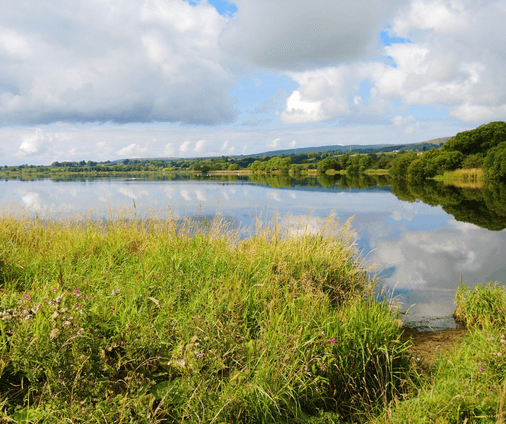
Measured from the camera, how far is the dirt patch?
5.80 meters

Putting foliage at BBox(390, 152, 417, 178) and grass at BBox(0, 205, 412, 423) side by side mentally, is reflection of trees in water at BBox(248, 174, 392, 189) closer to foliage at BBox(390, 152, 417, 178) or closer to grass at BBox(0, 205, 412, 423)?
foliage at BBox(390, 152, 417, 178)

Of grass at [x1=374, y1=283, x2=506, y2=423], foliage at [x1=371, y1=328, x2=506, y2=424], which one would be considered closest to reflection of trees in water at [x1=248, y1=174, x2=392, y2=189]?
grass at [x1=374, y1=283, x2=506, y2=423]

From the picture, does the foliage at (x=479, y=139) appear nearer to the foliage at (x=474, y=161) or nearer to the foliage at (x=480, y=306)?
the foliage at (x=474, y=161)

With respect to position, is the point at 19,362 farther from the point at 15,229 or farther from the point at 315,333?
the point at 15,229

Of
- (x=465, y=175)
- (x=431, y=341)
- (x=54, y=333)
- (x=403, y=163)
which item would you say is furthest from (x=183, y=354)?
(x=403, y=163)

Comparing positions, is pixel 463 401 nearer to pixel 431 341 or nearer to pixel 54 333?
pixel 431 341

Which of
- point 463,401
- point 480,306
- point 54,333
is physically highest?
point 54,333

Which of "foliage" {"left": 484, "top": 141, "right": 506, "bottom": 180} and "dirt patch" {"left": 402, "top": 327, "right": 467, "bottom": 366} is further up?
"foliage" {"left": 484, "top": 141, "right": 506, "bottom": 180}

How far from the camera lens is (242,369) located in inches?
144

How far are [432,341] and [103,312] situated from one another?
21.0 feet

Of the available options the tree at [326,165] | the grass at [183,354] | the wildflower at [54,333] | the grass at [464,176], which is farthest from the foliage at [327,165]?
the wildflower at [54,333]

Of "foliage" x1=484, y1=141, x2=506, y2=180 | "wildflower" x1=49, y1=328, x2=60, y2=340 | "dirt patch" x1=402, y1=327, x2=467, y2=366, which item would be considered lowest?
"dirt patch" x1=402, y1=327, x2=467, y2=366

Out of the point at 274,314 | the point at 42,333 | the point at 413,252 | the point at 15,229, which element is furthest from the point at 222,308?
the point at 413,252

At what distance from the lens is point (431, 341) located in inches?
Answer: 262
